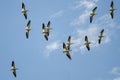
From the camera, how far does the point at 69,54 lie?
286 feet

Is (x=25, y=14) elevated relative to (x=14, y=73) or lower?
elevated

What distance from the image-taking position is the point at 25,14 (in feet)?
284

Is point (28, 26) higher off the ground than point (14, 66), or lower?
higher

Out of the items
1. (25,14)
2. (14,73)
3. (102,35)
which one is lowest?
(14,73)

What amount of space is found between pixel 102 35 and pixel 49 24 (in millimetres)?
13083

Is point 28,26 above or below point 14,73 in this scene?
above

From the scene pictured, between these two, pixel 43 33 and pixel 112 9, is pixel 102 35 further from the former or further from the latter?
pixel 43 33

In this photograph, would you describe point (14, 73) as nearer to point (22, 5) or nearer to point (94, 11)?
point (22, 5)

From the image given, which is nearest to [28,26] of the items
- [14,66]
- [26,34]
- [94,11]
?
[26,34]

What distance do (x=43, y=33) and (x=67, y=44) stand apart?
6224 millimetres

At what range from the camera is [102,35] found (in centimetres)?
8831

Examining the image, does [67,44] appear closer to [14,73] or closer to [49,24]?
[49,24]

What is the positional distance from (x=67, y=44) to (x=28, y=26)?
10285mm

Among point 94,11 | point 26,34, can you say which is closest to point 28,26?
point 26,34
